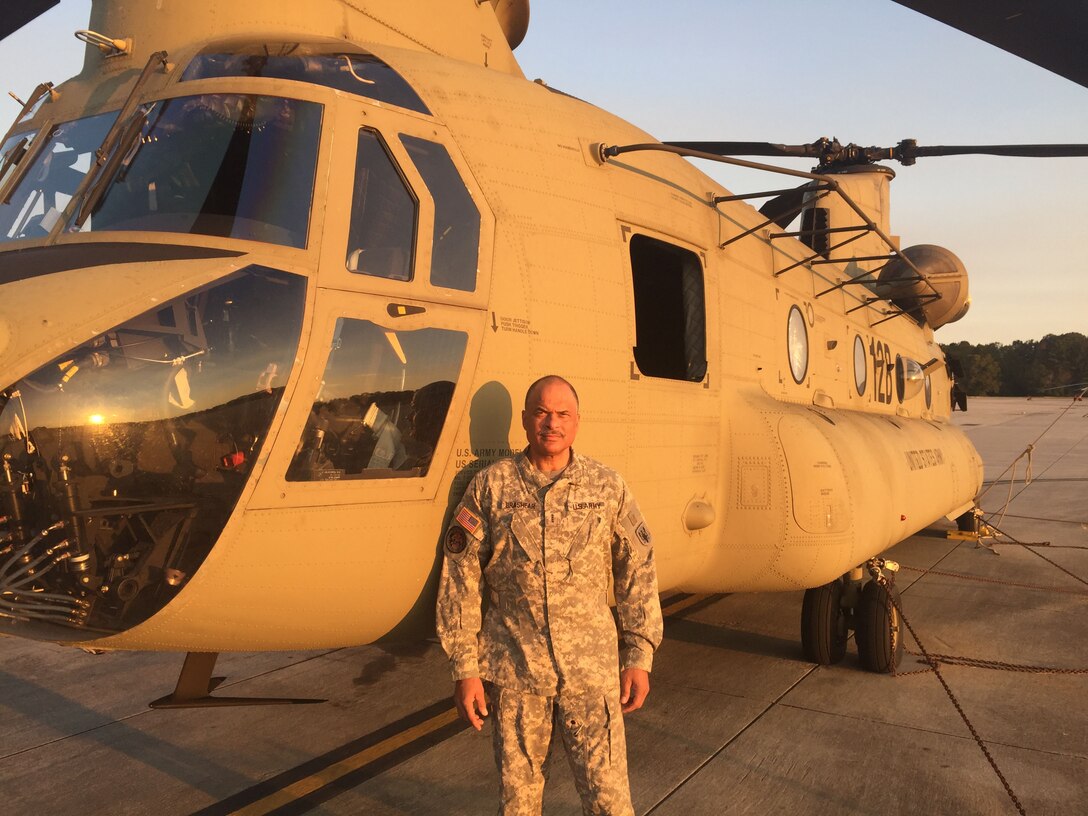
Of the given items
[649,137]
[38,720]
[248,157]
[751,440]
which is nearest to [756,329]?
[751,440]

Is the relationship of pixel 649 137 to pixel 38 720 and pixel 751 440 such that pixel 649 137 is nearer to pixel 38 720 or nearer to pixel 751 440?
pixel 751 440

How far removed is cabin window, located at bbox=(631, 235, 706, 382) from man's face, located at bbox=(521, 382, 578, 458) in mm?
1940

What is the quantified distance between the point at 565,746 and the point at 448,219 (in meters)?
2.13

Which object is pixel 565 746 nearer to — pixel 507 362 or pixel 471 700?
pixel 471 700

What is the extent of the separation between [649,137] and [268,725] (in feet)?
14.5

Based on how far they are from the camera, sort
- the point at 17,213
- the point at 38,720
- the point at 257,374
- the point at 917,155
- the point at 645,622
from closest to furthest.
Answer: the point at 257,374 < the point at 645,622 < the point at 17,213 < the point at 38,720 < the point at 917,155

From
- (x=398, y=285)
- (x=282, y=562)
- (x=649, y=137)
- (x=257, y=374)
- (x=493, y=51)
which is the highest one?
(x=493, y=51)

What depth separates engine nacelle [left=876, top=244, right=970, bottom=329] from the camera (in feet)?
31.0

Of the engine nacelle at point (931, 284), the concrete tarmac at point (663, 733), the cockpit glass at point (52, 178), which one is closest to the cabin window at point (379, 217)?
the cockpit glass at point (52, 178)

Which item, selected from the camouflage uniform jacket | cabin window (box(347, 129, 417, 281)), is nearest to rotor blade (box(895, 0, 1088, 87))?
cabin window (box(347, 129, 417, 281))

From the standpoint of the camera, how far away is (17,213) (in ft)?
11.1

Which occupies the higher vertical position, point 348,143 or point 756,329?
point 348,143

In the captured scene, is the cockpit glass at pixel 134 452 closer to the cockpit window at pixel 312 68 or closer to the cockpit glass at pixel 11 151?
the cockpit window at pixel 312 68

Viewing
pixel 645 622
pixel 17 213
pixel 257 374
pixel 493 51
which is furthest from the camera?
pixel 493 51
